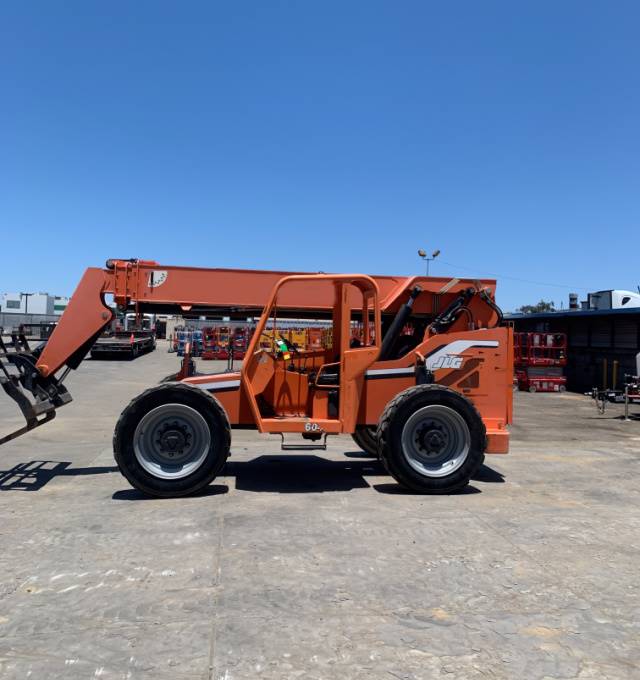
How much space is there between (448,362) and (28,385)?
5.48m

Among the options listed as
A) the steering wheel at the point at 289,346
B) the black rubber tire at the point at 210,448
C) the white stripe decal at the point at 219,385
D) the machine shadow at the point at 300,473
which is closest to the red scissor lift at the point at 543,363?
the machine shadow at the point at 300,473

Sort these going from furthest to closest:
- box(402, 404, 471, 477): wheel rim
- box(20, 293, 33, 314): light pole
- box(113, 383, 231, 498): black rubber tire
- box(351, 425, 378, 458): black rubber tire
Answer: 1. box(20, 293, 33, 314): light pole
2. box(351, 425, 378, 458): black rubber tire
3. box(402, 404, 471, 477): wheel rim
4. box(113, 383, 231, 498): black rubber tire

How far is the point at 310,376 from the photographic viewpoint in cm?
808

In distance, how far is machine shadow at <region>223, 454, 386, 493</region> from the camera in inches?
301

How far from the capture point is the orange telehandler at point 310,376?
705 centimetres

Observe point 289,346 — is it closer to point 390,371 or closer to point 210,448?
point 390,371

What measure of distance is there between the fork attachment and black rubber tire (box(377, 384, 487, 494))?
13.7ft

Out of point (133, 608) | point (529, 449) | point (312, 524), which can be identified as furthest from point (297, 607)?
point (529, 449)

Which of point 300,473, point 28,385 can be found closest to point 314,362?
point 300,473

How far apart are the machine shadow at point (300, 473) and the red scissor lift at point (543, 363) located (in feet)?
54.3

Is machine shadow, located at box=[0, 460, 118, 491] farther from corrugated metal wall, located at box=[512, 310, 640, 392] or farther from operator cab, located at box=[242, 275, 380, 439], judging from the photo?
corrugated metal wall, located at box=[512, 310, 640, 392]

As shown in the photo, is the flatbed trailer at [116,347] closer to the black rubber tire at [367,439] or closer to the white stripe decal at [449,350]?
the black rubber tire at [367,439]

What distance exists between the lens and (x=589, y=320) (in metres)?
25.0

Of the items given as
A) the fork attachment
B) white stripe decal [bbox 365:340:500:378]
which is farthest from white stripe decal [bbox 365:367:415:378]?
the fork attachment
